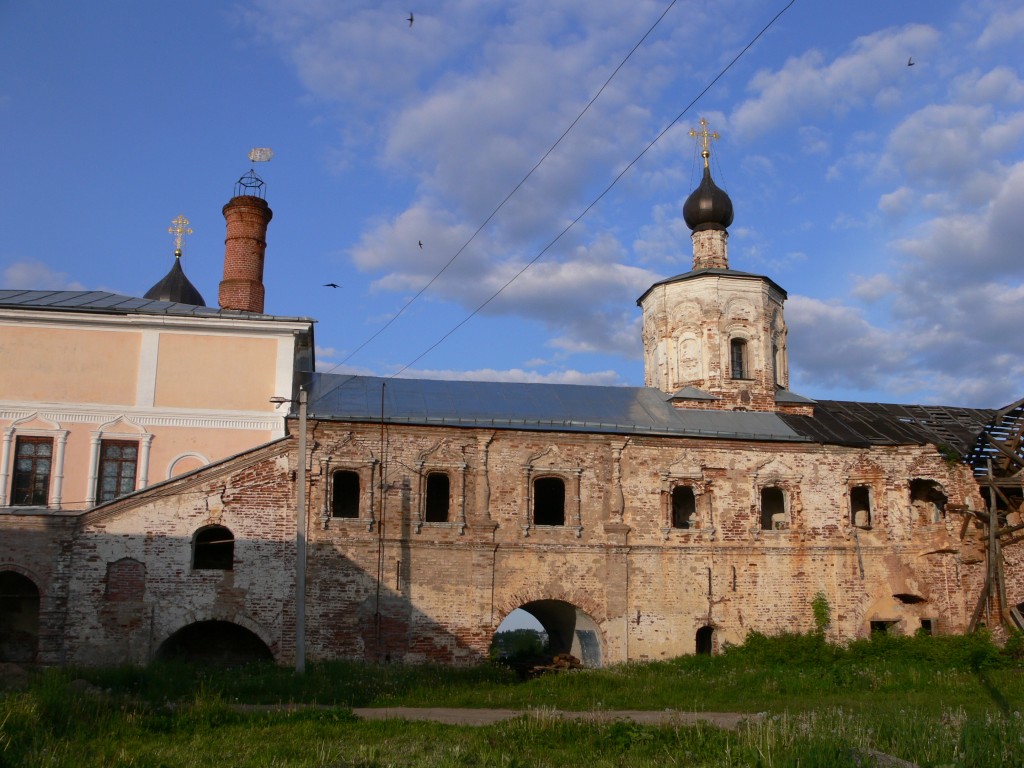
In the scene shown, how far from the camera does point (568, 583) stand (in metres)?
18.8

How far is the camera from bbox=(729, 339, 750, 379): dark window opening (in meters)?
23.8

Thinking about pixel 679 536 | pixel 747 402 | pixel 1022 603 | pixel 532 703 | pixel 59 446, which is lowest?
pixel 532 703

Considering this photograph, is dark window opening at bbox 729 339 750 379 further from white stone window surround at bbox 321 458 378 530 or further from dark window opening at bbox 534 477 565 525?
white stone window surround at bbox 321 458 378 530

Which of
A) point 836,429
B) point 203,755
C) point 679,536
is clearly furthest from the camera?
point 836,429

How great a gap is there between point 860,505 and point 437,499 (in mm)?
9742

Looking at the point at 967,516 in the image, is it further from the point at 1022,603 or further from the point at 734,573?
the point at 734,573

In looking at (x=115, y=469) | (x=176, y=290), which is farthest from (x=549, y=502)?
(x=176, y=290)

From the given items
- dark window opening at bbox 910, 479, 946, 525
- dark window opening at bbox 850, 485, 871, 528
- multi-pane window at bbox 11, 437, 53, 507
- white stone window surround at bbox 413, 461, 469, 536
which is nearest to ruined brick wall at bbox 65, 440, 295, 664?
multi-pane window at bbox 11, 437, 53, 507

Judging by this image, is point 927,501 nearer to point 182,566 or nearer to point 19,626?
point 182,566

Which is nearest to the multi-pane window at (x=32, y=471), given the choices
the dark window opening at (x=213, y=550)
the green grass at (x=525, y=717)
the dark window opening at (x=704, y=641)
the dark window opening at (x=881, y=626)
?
the dark window opening at (x=213, y=550)

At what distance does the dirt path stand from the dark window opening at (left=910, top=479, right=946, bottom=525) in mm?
9680

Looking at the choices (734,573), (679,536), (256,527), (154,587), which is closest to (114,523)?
(154,587)

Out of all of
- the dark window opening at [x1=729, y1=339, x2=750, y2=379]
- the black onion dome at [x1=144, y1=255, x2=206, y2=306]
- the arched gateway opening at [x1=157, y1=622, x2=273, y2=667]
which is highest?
the black onion dome at [x1=144, y1=255, x2=206, y2=306]

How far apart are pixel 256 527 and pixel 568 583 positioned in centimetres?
612
